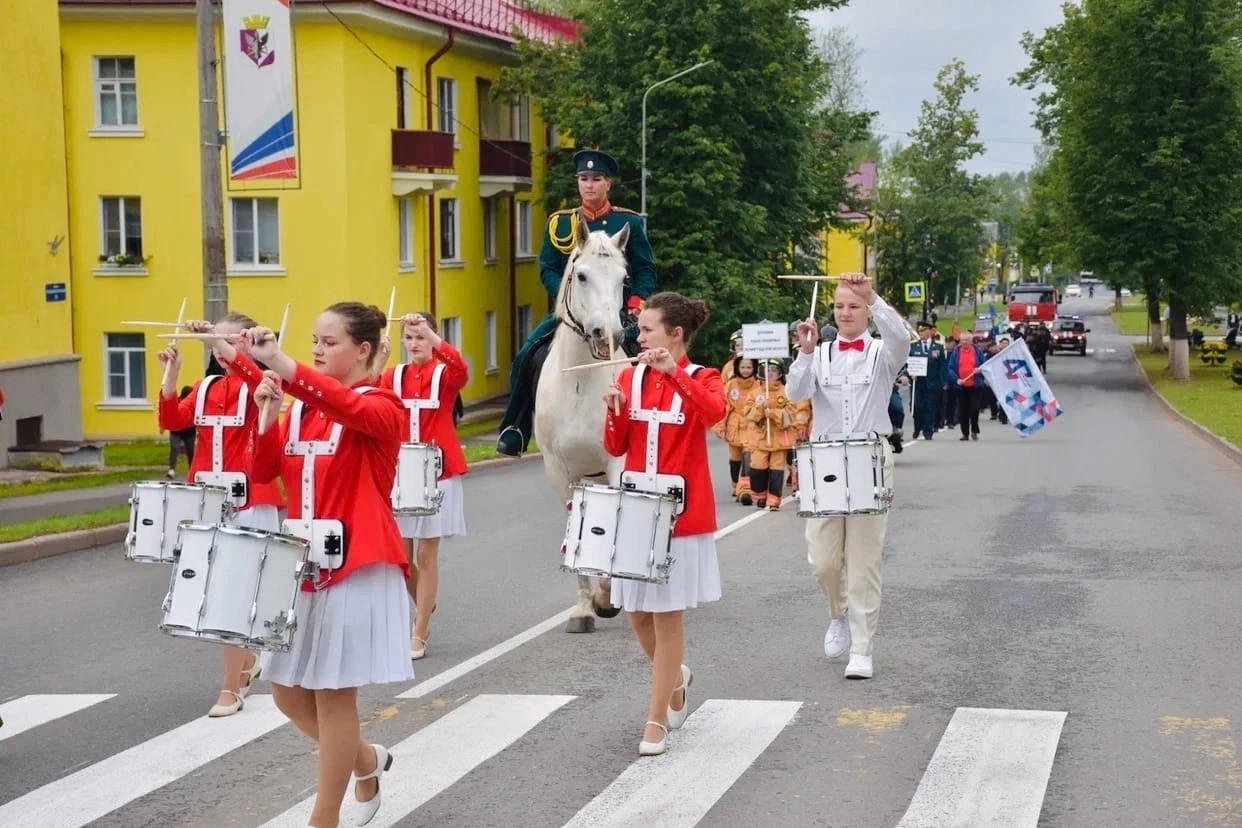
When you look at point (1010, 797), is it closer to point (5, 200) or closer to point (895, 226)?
point (5, 200)

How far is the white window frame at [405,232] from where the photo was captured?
41.3m

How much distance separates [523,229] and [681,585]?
44.4 m

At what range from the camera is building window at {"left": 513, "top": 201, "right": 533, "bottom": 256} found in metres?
50.7

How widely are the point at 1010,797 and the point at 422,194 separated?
3626 cm

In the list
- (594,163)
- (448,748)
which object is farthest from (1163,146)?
A: (448,748)

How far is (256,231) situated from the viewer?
1537 inches

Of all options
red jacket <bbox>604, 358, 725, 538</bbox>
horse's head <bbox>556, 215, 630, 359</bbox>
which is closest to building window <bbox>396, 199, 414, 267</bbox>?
horse's head <bbox>556, 215, 630, 359</bbox>

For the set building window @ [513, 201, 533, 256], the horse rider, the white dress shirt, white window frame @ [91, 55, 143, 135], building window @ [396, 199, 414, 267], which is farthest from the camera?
building window @ [513, 201, 533, 256]

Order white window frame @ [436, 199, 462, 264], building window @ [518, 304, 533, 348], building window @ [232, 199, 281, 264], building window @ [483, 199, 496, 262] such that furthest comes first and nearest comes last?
building window @ [518, 304, 533, 348], building window @ [483, 199, 496, 262], white window frame @ [436, 199, 462, 264], building window @ [232, 199, 281, 264]

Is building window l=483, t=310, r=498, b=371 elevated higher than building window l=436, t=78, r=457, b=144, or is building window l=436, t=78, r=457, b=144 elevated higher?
building window l=436, t=78, r=457, b=144

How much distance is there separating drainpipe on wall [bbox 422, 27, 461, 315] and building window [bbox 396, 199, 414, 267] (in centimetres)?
81

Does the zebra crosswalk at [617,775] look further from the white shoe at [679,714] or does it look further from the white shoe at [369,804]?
the white shoe at [369,804]

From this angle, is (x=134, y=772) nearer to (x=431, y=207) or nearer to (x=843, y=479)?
(x=843, y=479)

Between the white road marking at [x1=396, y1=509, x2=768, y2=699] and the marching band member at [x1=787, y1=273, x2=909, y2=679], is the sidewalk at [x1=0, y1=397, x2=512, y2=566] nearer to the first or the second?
the white road marking at [x1=396, y1=509, x2=768, y2=699]
